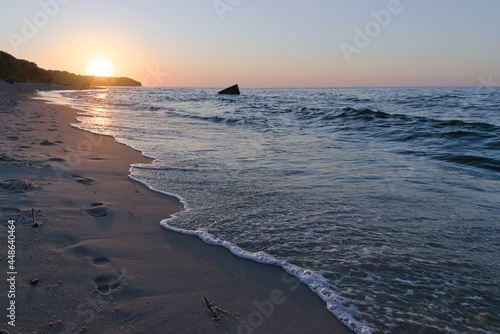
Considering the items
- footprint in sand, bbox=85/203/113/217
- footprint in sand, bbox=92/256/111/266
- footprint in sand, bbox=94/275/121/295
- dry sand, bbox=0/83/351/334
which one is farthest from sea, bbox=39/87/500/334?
footprint in sand, bbox=94/275/121/295

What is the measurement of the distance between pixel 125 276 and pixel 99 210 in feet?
4.53

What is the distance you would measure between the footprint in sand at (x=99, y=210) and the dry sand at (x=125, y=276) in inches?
0.4

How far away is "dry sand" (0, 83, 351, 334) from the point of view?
1905mm

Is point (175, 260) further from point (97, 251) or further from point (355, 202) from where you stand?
point (355, 202)

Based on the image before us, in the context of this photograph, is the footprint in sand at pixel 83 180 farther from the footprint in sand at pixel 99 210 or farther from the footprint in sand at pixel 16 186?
the footprint in sand at pixel 99 210

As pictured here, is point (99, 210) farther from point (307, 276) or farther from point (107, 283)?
point (307, 276)

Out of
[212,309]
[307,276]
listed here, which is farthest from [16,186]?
[307,276]

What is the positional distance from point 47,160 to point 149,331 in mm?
4433

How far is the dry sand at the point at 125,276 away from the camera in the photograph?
1905mm

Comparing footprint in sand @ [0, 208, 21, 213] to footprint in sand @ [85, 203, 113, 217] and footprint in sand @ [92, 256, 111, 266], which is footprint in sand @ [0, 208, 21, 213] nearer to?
footprint in sand @ [85, 203, 113, 217]

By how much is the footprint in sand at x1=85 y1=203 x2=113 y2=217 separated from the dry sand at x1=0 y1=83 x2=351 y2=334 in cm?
1

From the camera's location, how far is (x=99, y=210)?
3.45 meters

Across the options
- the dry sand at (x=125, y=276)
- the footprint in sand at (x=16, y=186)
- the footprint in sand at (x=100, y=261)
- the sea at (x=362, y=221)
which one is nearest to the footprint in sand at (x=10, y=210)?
the dry sand at (x=125, y=276)

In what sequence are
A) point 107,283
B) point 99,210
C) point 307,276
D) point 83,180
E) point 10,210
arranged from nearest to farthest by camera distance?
point 107,283, point 307,276, point 10,210, point 99,210, point 83,180
